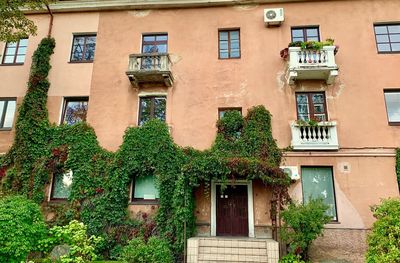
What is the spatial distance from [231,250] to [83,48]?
12034 mm

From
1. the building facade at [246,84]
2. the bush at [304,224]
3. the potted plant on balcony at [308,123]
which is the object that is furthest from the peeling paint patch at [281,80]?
the bush at [304,224]

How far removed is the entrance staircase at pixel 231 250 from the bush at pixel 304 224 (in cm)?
63

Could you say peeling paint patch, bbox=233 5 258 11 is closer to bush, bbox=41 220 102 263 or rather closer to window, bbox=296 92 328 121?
window, bbox=296 92 328 121

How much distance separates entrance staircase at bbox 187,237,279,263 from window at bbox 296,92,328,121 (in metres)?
5.66

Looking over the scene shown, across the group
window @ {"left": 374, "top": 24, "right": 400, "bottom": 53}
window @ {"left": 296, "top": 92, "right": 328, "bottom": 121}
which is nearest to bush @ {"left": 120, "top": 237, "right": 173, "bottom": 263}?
window @ {"left": 296, "top": 92, "right": 328, "bottom": 121}

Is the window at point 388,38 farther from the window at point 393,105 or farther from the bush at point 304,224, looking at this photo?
the bush at point 304,224

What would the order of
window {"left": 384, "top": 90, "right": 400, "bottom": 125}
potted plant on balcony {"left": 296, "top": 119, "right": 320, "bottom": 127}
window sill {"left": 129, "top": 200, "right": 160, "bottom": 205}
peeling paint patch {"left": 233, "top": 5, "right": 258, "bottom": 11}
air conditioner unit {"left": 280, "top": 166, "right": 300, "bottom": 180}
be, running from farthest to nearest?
1. peeling paint patch {"left": 233, "top": 5, "right": 258, "bottom": 11}
2. window {"left": 384, "top": 90, "right": 400, "bottom": 125}
3. window sill {"left": 129, "top": 200, "right": 160, "bottom": 205}
4. potted plant on balcony {"left": 296, "top": 119, "right": 320, "bottom": 127}
5. air conditioner unit {"left": 280, "top": 166, "right": 300, "bottom": 180}

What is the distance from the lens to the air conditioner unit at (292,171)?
38.5 feet

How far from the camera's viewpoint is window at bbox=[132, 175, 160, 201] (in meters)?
12.4

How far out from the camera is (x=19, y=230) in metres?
8.85

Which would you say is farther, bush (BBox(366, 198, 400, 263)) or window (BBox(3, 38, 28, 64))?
window (BBox(3, 38, 28, 64))

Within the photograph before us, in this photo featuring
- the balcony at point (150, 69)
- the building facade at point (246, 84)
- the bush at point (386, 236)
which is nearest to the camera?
the bush at point (386, 236)

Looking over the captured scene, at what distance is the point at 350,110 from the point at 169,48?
8782 millimetres

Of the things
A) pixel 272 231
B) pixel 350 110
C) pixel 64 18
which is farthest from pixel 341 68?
pixel 64 18
